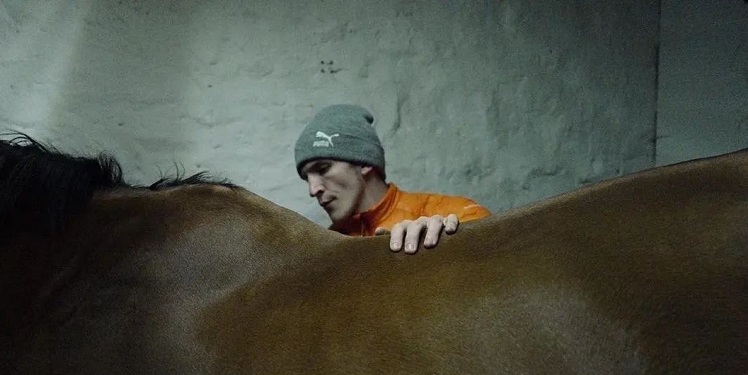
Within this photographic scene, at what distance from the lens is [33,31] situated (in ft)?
5.99

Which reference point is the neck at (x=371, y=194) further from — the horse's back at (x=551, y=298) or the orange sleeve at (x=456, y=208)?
the horse's back at (x=551, y=298)

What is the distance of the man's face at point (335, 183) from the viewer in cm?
157

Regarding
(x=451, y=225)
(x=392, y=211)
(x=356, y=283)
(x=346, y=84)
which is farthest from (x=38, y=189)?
(x=346, y=84)

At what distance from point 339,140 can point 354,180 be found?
0.10m

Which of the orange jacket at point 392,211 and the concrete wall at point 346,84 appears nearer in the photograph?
the orange jacket at point 392,211

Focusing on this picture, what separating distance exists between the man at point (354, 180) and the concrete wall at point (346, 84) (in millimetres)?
384

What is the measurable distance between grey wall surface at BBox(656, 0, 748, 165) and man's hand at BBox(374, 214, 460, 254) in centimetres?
164

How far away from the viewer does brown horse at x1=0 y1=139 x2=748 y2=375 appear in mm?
808

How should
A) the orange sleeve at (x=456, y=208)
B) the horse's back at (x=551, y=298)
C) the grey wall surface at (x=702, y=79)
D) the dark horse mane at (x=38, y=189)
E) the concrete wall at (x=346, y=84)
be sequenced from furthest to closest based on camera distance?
1. the grey wall surface at (x=702, y=79)
2. the concrete wall at (x=346, y=84)
3. the orange sleeve at (x=456, y=208)
4. the dark horse mane at (x=38, y=189)
5. the horse's back at (x=551, y=298)

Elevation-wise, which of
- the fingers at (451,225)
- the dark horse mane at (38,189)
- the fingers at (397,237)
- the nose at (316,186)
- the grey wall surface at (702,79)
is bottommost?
the grey wall surface at (702,79)

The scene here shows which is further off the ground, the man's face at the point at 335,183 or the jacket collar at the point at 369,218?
the man's face at the point at 335,183

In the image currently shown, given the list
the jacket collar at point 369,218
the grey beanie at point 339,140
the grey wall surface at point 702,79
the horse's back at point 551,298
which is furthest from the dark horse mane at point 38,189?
the grey wall surface at point 702,79

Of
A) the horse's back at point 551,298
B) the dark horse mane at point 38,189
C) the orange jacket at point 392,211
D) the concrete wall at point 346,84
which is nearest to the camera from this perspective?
the horse's back at point 551,298

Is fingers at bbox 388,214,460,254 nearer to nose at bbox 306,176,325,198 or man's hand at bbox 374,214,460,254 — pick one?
man's hand at bbox 374,214,460,254
